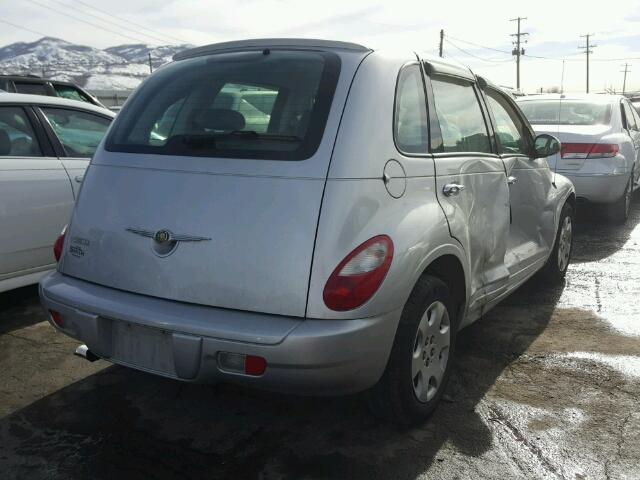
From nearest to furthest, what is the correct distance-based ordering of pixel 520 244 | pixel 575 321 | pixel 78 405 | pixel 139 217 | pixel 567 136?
pixel 139 217 → pixel 78 405 → pixel 520 244 → pixel 575 321 → pixel 567 136

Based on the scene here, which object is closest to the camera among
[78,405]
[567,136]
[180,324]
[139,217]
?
[180,324]

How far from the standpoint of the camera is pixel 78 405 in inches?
120

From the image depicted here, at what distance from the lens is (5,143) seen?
4223 mm

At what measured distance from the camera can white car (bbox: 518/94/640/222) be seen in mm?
6828

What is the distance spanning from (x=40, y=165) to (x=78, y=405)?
199cm

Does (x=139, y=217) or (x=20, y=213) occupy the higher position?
(x=139, y=217)

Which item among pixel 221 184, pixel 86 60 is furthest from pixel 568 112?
pixel 86 60

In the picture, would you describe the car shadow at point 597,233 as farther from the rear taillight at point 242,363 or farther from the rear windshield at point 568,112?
the rear taillight at point 242,363


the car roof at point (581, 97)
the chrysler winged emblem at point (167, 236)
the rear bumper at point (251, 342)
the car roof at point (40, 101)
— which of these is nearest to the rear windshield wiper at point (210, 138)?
the chrysler winged emblem at point (167, 236)

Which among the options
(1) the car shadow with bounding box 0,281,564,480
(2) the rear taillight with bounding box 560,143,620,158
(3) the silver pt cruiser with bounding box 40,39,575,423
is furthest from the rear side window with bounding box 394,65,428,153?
(2) the rear taillight with bounding box 560,143,620,158

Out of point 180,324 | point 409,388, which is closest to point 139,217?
point 180,324

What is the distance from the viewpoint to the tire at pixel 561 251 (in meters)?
4.87

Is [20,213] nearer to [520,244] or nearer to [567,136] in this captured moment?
[520,244]

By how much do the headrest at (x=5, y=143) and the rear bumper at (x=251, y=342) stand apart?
7.09ft
